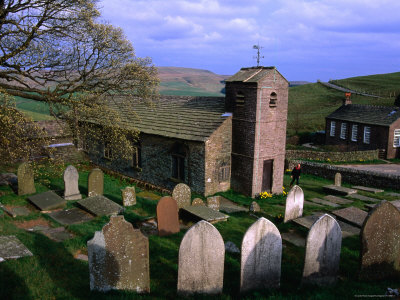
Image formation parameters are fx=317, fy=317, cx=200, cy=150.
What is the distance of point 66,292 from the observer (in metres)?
6.30

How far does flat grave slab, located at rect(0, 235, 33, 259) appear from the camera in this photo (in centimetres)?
783

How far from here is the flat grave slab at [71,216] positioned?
39.3 feet

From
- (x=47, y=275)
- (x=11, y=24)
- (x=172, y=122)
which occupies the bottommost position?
(x=47, y=275)

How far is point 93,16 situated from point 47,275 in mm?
11582

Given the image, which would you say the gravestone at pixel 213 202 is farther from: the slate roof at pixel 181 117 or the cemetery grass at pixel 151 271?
the slate roof at pixel 181 117

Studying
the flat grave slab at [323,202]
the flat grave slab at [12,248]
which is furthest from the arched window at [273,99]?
the flat grave slab at [12,248]

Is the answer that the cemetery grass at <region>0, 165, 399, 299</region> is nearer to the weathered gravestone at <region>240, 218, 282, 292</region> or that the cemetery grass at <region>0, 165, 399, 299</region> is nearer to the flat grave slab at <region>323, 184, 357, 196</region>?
A: the weathered gravestone at <region>240, 218, 282, 292</region>

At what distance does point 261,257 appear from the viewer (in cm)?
682

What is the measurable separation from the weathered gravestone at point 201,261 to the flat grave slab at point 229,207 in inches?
299

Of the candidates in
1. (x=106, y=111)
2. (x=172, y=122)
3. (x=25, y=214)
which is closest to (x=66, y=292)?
(x=25, y=214)

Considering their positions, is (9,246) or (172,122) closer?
(9,246)

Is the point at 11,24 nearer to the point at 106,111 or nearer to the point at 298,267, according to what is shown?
the point at 106,111

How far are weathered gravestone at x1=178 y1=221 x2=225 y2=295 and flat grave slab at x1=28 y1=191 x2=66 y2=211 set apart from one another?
9.02m

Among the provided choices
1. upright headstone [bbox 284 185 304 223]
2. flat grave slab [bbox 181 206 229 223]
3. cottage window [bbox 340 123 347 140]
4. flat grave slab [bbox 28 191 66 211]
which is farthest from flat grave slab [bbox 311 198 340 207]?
cottage window [bbox 340 123 347 140]
